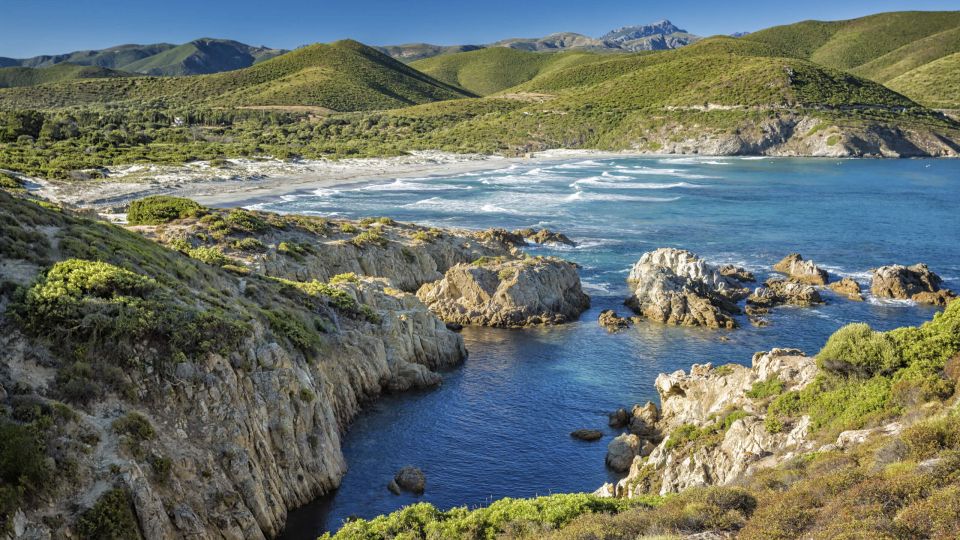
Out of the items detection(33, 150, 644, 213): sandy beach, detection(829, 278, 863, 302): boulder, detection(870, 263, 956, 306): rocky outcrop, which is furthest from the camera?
detection(33, 150, 644, 213): sandy beach

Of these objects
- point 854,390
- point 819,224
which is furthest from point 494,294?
point 819,224

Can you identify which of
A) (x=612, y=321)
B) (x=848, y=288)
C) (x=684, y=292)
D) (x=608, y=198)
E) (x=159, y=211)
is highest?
(x=159, y=211)

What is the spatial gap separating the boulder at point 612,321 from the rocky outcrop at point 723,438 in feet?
64.9

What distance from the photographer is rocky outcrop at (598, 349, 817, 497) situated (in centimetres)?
2238

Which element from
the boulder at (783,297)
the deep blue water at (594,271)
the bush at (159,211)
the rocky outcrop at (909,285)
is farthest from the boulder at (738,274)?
the bush at (159,211)

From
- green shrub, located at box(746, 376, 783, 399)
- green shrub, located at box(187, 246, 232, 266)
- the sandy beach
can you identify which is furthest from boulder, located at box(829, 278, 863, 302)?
the sandy beach

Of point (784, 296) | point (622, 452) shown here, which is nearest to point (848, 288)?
point (784, 296)

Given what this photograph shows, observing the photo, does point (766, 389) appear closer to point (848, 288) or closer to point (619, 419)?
point (619, 419)

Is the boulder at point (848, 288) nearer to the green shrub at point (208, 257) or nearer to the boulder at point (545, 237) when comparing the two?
the boulder at point (545, 237)

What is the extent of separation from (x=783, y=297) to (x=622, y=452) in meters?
33.1

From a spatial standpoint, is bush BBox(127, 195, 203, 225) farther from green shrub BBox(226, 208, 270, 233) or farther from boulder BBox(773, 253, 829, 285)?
boulder BBox(773, 253, 829, 285)

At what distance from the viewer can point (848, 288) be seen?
60.0 m

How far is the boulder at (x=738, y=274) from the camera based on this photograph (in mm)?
63656

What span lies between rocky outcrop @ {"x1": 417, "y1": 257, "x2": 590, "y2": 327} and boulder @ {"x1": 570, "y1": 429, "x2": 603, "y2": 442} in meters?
18.6
